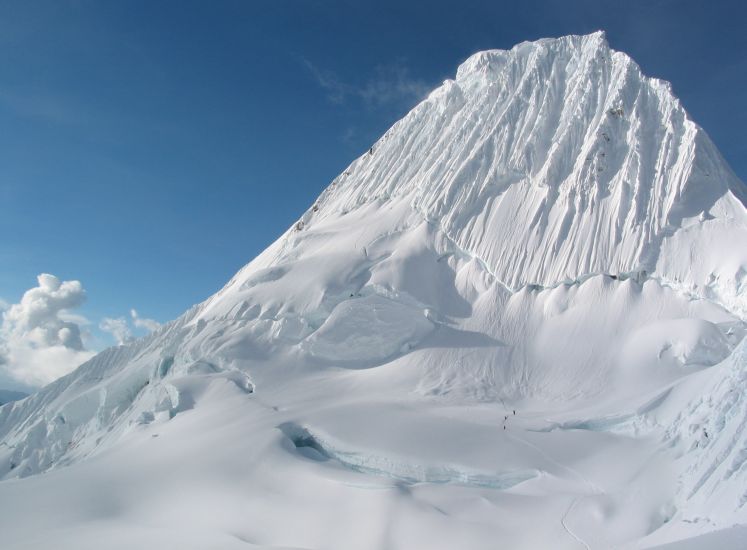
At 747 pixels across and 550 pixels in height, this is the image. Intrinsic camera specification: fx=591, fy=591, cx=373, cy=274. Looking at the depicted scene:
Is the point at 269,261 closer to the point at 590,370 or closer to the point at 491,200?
the point at 491,200

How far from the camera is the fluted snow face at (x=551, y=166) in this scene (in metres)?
23.5

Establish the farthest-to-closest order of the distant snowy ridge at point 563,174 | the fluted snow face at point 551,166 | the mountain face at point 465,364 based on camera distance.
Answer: the fluted snow face at point 551,166 < the distant snowy ridge at point 563,174 < the mountain face at point 465,364

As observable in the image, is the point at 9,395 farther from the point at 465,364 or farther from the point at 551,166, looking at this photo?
the point at 551,166

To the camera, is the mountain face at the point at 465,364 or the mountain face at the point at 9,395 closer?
the mountain face at the point at 465,364

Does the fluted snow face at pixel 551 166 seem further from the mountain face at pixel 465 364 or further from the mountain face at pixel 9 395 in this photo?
the mountain face at pixel 9 395

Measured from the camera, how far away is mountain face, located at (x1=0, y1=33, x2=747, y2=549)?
1340 cm

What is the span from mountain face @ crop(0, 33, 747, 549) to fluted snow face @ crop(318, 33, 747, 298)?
0.12 m

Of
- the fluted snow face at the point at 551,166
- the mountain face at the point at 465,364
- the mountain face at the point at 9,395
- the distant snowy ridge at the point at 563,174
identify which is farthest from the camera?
the mountain face at the point at 9,395

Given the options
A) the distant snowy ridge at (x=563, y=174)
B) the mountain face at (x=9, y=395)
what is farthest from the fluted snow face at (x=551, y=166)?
the mountain face at (x=9, y=395)

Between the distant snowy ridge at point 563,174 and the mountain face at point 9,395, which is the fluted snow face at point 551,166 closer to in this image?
the distant snowy ridge at point 563,174

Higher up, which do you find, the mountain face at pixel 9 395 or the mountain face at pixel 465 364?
the mountain face at pixel 9 395

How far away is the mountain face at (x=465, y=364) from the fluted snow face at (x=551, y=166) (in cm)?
12

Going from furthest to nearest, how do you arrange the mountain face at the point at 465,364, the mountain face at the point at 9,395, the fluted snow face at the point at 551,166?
the mountain face at the point at 9,395
the fluted snow face at the point at 551,166
the mountain face at the point at 465,364

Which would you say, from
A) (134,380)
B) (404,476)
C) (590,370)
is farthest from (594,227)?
(134,380)
